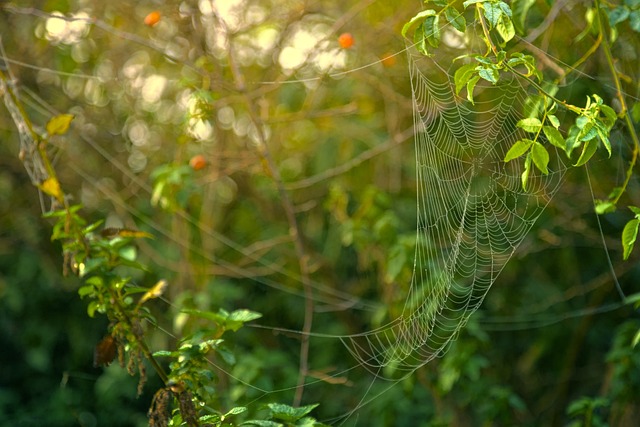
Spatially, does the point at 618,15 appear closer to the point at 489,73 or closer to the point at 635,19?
the point at 635,19

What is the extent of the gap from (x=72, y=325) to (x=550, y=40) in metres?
2.48

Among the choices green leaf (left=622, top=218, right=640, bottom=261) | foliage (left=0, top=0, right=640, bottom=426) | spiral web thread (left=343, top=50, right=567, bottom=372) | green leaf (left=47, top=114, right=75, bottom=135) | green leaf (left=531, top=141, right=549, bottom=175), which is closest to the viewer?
green leaf (left=531, top=141, right=549, bottom=175)

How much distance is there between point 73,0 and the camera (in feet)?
11.4

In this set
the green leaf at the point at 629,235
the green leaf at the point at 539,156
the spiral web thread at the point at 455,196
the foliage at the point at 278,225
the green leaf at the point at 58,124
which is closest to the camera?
the green leaf at the point at 539,156

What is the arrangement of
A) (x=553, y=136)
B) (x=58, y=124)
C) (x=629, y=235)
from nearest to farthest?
(x=553, y=136) → (x=629, y=235) → (x=58, y=124)

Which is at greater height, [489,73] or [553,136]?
[489,73]

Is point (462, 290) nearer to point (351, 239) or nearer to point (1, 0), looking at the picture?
point (351, 239)

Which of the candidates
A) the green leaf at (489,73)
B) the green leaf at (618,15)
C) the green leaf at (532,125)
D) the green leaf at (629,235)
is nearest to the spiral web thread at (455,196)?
the green leaf at (618,15)

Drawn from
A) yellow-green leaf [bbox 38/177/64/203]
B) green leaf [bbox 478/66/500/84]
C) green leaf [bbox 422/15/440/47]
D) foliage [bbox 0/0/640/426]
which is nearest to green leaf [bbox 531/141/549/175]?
green leaf [bbox 478/66/500/84]

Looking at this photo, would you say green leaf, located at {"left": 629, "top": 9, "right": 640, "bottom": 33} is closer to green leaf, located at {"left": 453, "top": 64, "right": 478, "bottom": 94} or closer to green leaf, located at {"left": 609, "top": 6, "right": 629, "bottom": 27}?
green leaf, located at {"left": 609, "top": 6, "right": 629, "bottom": 27}

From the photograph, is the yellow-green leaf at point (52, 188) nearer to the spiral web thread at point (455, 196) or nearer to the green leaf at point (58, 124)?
the green leaf at point (58, 124)

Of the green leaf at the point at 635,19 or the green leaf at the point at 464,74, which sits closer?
the green leaf at the point at 464,74

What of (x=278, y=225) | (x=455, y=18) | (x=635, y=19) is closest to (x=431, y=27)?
(x=455, y=18)

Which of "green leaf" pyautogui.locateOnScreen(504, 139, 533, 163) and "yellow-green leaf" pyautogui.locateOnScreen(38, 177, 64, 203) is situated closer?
"green leaf" pyautogui.locateOnScreen(504, 139, 533, 163)
